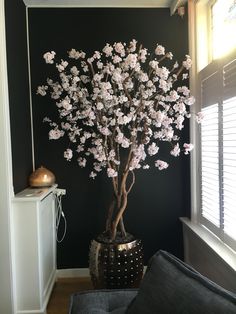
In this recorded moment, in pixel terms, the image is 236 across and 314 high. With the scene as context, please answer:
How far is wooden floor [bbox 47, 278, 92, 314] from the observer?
2740mm

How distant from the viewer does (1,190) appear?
2344 millimetres

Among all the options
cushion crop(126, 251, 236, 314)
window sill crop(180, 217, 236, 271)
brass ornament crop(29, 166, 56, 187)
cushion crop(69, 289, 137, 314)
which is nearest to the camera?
cushion crop(126, 251, 236, 314)

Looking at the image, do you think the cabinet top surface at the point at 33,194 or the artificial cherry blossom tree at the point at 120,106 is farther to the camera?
the artificial cherry blossom tree at the point at 120,106

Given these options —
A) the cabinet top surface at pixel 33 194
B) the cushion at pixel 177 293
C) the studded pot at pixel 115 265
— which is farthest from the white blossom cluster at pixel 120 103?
the cushion at pixel 177 293

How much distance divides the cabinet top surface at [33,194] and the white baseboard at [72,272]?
970mm

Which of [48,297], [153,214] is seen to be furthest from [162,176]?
[48,297]

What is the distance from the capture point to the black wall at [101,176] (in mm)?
3188

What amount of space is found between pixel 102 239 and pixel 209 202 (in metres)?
1.01

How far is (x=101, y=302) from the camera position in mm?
1771

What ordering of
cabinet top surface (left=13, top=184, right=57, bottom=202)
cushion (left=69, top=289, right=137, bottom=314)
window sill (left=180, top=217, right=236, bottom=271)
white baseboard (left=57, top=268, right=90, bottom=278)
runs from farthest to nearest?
white baseboard (left=57, top=268, right=90, bottom=278)
cabinet top surface (left=13, top=184, right=57, bottom=202)
window sill (left=180, top=217, right=236, bottom=271)
cushion (left=69, top=289, right=137, bottom=314)

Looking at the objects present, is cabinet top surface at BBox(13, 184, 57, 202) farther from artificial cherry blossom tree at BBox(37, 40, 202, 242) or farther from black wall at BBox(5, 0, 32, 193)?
artificial cherry blossom tree at BBox(37, 40, 202, 242)

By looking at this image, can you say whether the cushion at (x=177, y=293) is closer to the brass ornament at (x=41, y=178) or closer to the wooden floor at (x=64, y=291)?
the wooden floor at (x=64, y=291)

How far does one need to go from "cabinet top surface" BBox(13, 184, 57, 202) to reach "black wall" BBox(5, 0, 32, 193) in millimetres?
76

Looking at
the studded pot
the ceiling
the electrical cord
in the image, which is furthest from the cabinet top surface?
the ceiling
